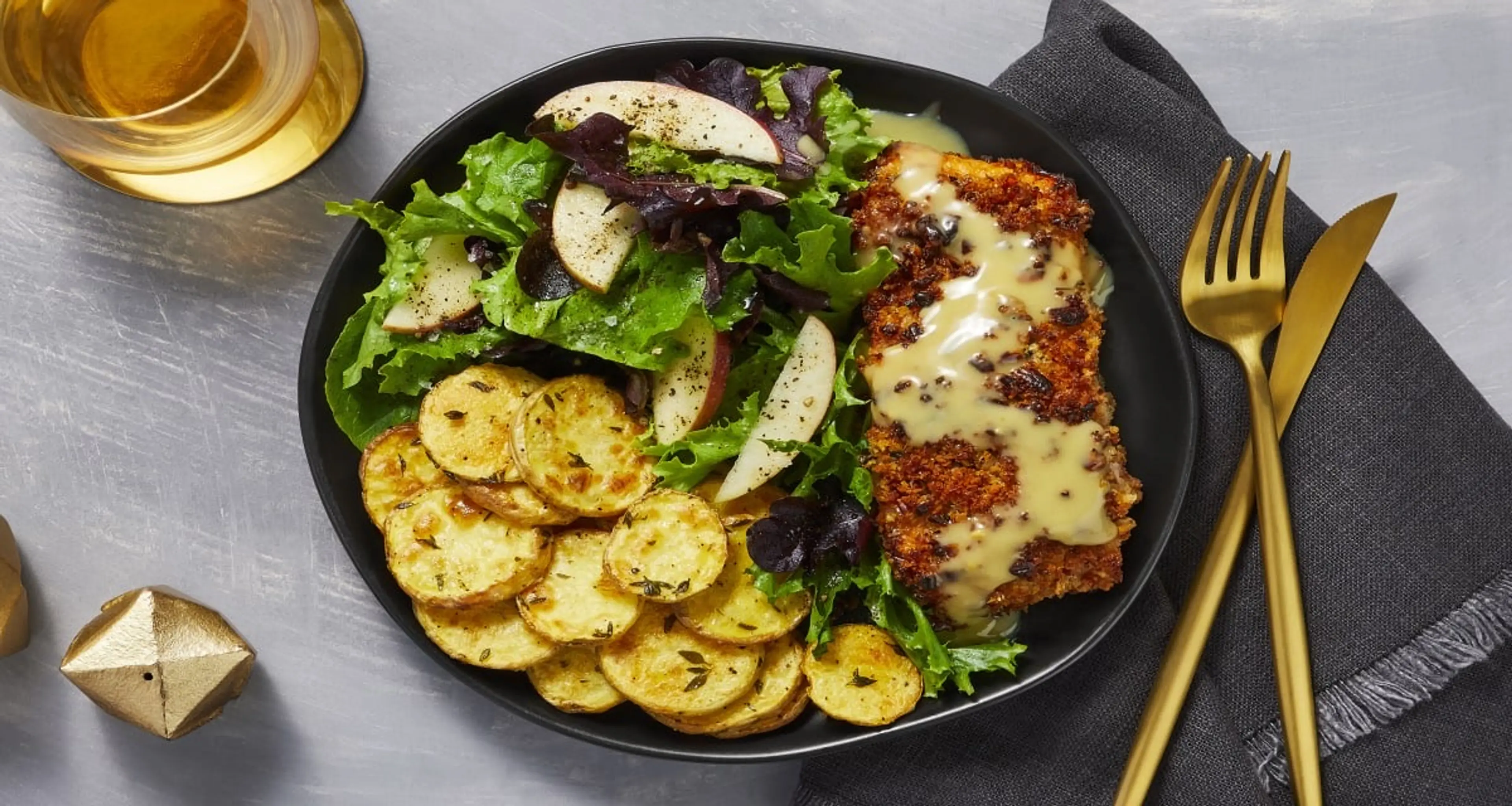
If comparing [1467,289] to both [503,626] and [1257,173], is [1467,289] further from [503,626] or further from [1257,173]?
[503,626]

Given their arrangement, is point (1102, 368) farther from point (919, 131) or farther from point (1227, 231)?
point (919, 131)

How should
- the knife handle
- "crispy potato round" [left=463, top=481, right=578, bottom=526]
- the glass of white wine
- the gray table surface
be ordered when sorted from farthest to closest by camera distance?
the gray table surface
the knife handle
"crispy potato round" [left=463, top=481, right=578, bottom=526]
the glass of white wine

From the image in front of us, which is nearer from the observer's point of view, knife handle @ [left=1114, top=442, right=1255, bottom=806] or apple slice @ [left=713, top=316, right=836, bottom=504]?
apple slice @ [left=713, top=316, right=836, bottom=504]

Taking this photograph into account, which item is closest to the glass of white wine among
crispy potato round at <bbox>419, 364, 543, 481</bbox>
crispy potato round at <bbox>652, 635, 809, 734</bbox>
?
crispy potato round at <bbox>419, 364, 543, 481</bbox>

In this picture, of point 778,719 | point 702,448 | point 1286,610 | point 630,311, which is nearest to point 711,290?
point 630,311

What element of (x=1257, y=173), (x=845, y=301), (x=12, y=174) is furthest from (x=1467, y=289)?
(x=12, y=174)

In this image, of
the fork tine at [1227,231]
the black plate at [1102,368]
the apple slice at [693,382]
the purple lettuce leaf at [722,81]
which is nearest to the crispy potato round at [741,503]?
the apple slice at [693,382]

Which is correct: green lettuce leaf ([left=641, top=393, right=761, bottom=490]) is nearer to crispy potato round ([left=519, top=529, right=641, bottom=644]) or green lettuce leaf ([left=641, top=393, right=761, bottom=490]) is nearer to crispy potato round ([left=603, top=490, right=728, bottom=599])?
crispy potato round ([left=603, top=490, right=728, bottom=599])
